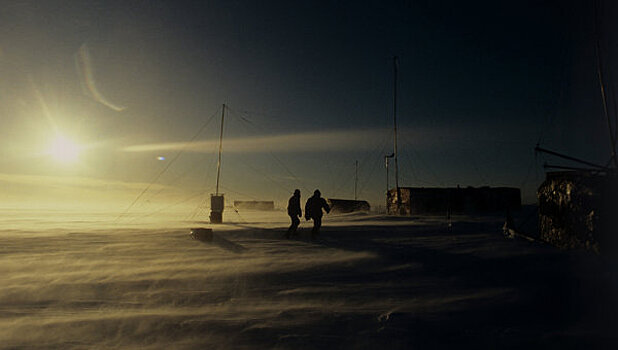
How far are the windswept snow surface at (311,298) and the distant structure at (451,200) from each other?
1769 cm

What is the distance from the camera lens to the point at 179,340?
13.1ft

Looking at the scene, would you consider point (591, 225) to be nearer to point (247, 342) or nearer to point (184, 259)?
A: point (247, 342)

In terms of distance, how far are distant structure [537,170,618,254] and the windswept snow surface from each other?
0.49 metres

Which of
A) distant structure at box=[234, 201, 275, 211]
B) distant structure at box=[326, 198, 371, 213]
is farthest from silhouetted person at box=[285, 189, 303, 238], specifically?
distant structure at box=[234, 201, 275, 211]

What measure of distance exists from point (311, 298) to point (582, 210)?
6694mm

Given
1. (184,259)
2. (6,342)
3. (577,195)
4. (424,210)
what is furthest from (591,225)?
(424,210)

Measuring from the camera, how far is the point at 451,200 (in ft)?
89.3

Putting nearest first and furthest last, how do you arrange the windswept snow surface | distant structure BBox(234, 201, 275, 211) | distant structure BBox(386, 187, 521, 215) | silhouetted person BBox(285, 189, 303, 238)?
the windswept snow surface → silhouetted person BBox(285, 189, 303, 238) → distant structure BBox(386, 187, 521, 215) → distant structure BBox(234, 201, 275, 211)

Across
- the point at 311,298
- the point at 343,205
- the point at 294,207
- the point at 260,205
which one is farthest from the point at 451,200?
the point at 260,205

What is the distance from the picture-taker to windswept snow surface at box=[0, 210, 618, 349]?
158 inches

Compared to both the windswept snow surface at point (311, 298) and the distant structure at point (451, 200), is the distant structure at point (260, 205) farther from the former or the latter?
the windswept snow surface at point (311, 298)

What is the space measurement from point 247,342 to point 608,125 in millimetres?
12792

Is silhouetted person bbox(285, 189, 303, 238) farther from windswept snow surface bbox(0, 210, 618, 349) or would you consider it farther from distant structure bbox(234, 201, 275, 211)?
distant structure bbox(234, 201, 275, 211)

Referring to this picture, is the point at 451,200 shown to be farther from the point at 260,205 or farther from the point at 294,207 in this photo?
the point at 260,205
